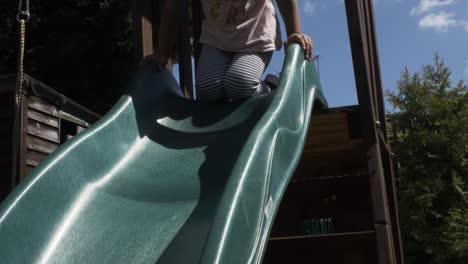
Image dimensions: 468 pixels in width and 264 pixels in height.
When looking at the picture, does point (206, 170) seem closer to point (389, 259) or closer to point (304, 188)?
point (389, 259)

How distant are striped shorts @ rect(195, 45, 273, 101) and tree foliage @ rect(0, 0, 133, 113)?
689cm

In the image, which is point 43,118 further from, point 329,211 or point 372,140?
point 372,140

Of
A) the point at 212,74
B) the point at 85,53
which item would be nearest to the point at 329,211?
the point at 212,74

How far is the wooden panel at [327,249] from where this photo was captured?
2822 millimetres

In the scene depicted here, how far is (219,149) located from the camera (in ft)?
7.47

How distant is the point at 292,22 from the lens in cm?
274

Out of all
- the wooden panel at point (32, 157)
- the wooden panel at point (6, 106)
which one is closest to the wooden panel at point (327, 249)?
the wooden panel at point (32, 157)

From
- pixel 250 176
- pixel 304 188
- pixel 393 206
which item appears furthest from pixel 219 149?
pixel 393 206

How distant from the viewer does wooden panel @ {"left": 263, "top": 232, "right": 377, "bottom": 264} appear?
282 cm

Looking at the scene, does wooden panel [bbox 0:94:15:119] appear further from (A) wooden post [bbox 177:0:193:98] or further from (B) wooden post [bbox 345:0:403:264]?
(B) wooden post [bbox 345:0:403:264]

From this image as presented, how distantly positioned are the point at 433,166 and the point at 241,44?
16.1ft

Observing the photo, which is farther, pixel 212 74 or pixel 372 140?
pixel 372 140

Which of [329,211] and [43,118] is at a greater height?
[43,118]

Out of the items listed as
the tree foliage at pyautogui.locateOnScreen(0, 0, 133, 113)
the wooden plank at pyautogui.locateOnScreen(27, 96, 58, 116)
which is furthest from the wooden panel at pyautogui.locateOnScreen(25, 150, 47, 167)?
the tree foliage at pyautogui.locateOnScreen(0, 0, 133, 113)
